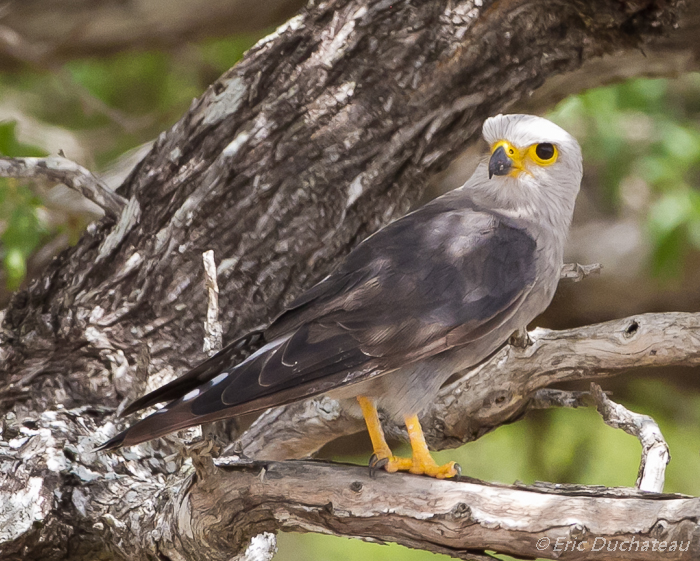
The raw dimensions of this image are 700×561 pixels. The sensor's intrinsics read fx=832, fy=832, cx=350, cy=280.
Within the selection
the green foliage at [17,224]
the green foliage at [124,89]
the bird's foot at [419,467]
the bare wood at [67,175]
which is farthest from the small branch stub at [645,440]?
the green foliage at [124,89]

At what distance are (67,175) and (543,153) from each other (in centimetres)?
175

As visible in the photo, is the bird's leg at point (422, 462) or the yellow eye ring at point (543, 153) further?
the yellow eye ring at point (543, 153)

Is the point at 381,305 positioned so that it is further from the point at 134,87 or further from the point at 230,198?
the point at 134,87

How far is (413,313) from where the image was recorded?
101 inches

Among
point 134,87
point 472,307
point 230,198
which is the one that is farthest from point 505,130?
point 134,87

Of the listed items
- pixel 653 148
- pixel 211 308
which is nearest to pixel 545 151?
pixel 211 308

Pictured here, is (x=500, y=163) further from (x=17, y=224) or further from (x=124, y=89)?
(x=124, y=89)

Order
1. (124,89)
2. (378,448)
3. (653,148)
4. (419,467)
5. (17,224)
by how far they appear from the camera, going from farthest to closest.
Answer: (124,89), (653,148), (17,224), (378,448), (419,467)

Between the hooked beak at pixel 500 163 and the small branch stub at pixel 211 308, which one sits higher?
the hooked beak at pixel 500 163

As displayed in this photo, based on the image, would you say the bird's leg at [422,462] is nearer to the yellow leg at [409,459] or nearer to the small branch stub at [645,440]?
the yellow leg at [409,459]

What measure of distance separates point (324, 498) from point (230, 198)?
1.34 meters

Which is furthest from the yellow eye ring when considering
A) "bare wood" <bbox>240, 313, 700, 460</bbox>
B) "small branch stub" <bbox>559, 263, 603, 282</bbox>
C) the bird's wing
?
"bare wood" <bbox>240, 313, 700, 460</bbox>

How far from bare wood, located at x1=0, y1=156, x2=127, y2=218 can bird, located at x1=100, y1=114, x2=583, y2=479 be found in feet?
2.92

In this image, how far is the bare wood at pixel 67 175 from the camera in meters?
3.04
